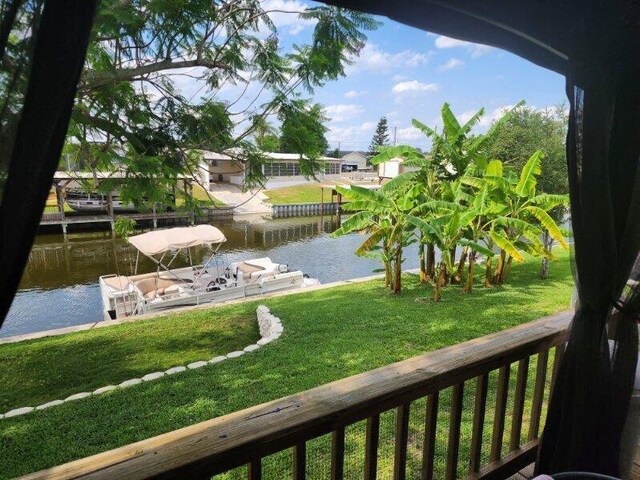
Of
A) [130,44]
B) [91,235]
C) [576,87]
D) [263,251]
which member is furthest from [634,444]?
[91,235]

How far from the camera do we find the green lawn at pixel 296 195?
30.2m

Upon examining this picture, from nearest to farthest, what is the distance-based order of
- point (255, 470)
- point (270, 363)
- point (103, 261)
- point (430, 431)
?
point (255, 470) → point (430, 431) → point (270, 363) → point (103, 261)

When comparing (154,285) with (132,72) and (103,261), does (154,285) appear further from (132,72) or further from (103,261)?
(132,72)

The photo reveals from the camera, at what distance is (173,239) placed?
407 inches

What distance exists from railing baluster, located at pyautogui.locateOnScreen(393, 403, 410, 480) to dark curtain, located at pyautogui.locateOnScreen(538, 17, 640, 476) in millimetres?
635

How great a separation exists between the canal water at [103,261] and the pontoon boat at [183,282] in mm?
1072

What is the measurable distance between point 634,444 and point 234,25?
4395 millimetres

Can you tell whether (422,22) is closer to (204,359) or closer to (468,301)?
(204,359)

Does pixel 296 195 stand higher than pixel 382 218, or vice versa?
pixel 296 195

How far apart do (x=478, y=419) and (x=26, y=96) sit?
182 cm

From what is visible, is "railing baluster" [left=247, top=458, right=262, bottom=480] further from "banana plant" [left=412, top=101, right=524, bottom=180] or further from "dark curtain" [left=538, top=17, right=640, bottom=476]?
"banana plant" [left=412, top=101, right=524, bottom=180]

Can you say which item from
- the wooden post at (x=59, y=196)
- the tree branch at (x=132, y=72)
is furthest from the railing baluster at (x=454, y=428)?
the tree branch at (x=132, y=72)

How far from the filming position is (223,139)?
4586mm

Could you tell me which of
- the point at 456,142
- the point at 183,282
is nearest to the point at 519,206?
the point at 456,142
